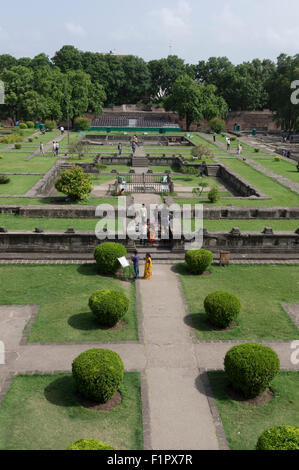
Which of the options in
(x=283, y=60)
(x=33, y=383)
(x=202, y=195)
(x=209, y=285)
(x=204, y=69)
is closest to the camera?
(x=33, y=383)

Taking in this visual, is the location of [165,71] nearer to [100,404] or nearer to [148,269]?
[148,269]

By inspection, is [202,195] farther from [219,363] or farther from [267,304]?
[219,363]

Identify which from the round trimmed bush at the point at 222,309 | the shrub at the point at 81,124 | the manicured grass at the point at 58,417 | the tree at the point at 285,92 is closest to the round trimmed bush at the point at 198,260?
the round trimmed bush at the point at 222,309

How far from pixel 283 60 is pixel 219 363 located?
232 ft

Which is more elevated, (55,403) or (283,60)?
(283,60)

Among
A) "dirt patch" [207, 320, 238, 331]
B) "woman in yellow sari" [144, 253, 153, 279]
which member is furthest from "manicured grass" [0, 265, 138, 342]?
"dirt patch" [207, 320, 238, 331]

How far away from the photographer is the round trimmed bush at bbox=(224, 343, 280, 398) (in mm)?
9078

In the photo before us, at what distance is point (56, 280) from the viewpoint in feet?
49.0

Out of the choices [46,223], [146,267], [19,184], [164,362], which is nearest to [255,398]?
[164,362]

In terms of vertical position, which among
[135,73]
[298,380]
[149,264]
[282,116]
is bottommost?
[298,380]

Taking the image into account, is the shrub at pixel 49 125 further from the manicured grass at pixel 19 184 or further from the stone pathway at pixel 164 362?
the stone pathway at pixel 164 362

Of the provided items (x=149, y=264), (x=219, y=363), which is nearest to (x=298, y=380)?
(x=219, y=363)

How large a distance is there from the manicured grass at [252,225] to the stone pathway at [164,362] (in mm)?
7012

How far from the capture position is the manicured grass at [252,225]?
2011 cm
